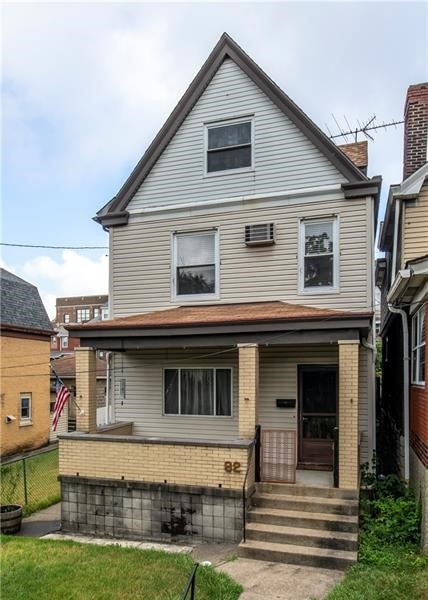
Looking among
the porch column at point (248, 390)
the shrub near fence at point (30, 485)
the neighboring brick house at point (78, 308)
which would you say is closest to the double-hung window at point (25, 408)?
the shrub near fence at point (30, 485)

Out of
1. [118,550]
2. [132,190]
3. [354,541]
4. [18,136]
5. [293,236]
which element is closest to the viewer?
[354,541]

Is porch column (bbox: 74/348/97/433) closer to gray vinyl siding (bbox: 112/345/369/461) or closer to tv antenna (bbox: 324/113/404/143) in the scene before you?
gray vinyl siding (bbox: 112/345/369/461)

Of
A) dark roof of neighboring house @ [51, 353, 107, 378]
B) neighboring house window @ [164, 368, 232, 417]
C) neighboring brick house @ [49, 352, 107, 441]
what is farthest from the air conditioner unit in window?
dark roof of neighboring house @ [51, 353, 107, 378]

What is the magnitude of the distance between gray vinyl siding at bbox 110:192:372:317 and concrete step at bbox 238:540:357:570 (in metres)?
4.63

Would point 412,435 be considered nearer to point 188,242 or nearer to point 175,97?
point 188,242

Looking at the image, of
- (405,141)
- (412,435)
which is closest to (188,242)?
(405,141)

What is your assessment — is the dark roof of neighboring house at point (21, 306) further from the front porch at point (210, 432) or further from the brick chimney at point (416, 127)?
the brick chimney at point (416, 127)

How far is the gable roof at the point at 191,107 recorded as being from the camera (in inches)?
376

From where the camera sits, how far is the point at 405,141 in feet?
34.2

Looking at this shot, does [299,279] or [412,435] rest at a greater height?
[299,279]

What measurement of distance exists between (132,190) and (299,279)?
4780 millimetres

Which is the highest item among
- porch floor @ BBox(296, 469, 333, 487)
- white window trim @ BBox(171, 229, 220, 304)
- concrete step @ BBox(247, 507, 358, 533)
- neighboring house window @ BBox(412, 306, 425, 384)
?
white window trim @ BBox(171, 229, 220, 304)

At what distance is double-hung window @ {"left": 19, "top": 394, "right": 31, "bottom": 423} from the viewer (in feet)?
62.1

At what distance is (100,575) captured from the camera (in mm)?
6012
